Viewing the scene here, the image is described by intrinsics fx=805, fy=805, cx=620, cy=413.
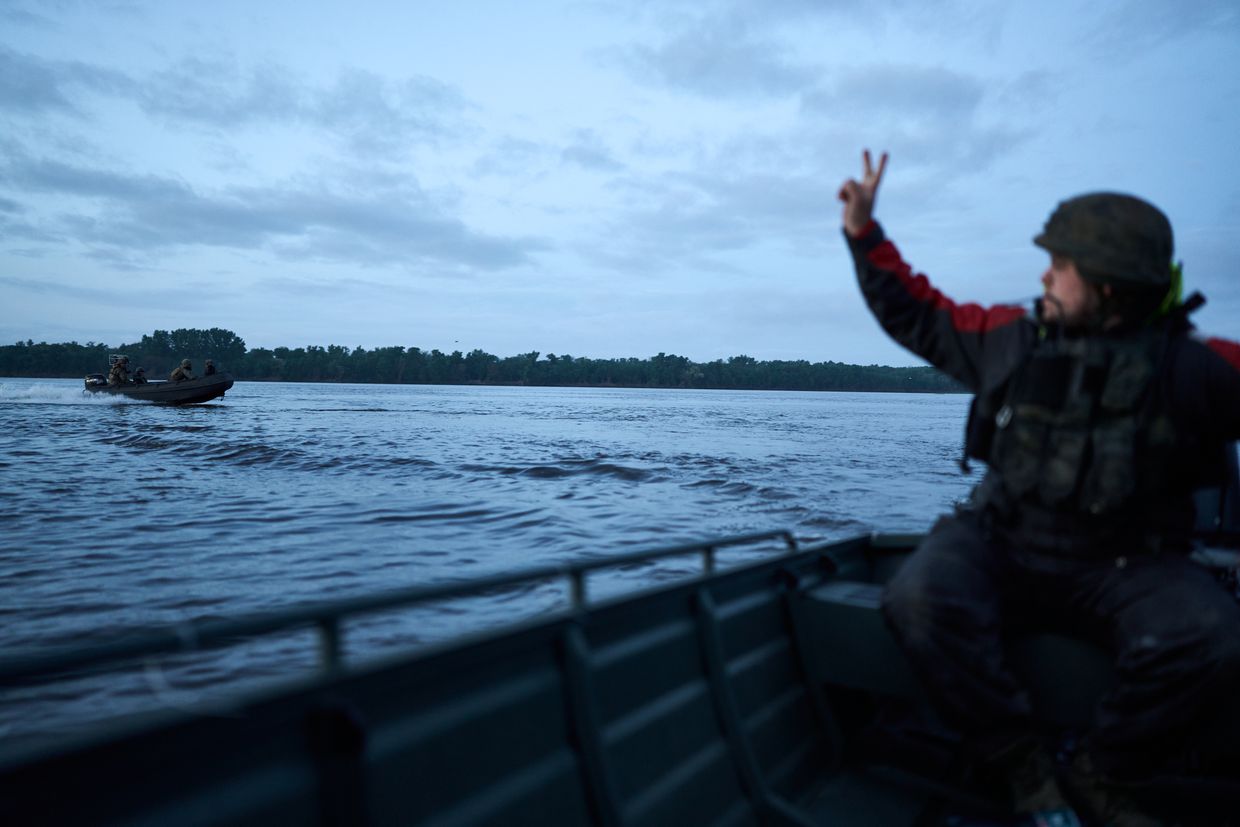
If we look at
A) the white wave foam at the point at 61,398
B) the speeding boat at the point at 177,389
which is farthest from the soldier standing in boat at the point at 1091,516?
the white wave foam at the point at 61,398

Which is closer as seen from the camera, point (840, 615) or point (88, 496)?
point (840, 615)

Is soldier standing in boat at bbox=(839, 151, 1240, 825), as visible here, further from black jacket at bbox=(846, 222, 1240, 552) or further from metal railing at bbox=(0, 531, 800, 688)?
metal railing at bbox=(0, 531, 800, 688)

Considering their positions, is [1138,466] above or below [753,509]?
above

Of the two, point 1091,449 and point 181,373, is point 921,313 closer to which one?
point 1091,449

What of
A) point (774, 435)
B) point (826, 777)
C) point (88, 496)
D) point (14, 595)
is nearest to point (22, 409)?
point (88, 496)

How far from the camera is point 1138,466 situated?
2.40 meters

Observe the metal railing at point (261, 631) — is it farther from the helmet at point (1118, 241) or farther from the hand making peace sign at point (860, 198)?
the helmet at point (1118, 241)

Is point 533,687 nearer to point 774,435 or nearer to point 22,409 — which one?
point 774,435

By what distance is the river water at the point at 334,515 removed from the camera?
23.5ft

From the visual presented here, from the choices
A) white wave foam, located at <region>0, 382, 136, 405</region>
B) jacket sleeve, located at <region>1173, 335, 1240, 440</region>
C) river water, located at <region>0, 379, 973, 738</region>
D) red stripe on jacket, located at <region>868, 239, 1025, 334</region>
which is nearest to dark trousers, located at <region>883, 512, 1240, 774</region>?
jacket sleeve, located at <region>1173, 335, 1240, 440</region>

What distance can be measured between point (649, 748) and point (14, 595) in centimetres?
823

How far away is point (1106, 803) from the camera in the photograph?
7.85ft

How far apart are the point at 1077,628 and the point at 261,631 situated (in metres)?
2.43

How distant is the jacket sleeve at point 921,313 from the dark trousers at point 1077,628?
573 mm
